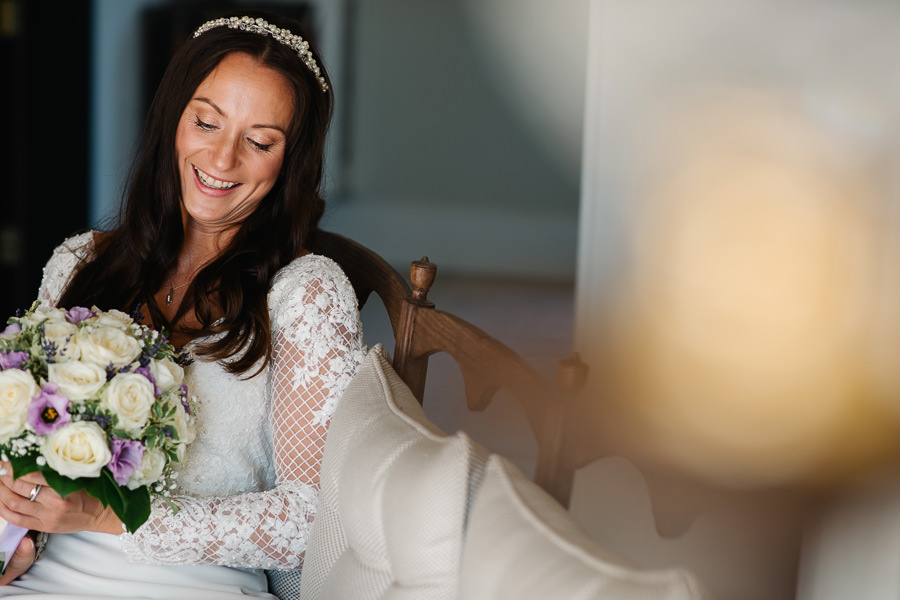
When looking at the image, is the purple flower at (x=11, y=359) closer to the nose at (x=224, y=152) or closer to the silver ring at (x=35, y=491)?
the silver ring at (x=35, y=491)

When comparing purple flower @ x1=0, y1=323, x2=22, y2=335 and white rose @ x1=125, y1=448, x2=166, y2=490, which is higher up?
purple flower @ x1=0, y1=323, x2=22, y2=335

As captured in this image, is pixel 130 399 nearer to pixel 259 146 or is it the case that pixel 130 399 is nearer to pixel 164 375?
pixel 164 375

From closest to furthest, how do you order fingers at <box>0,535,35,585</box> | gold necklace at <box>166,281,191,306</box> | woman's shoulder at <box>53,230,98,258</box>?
1. fingers at <box>0,535,35,585</box>
2. gold necklace at <box>166,281,191,306</box>
3. woman's shoulder at <box>53,230,98,258</box>

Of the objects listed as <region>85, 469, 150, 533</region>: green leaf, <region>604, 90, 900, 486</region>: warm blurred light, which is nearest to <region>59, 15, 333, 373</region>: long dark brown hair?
<region>85, 469, 150, 533</region>: green leaf

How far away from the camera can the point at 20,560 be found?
1.42 m

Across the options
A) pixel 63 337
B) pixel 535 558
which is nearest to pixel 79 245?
pixel 63 337

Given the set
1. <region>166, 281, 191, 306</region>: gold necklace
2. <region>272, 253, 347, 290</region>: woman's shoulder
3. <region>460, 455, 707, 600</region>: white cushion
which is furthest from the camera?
<region>166, 281, 191, 306</region>: gold necklace

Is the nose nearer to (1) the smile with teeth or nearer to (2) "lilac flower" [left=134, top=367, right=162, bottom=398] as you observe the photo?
(1) the smile with teeth

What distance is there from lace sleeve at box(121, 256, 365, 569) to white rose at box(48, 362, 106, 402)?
1.01ft

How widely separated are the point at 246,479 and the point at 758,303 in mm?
1447

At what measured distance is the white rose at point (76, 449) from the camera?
117 centimetres

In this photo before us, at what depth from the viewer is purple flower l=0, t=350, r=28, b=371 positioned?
49.1 inches

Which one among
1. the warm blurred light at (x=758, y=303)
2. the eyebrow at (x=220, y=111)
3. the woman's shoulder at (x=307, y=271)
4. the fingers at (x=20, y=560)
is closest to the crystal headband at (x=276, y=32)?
the eyebrow at (x=220, y=111)

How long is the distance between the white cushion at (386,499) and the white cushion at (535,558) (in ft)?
0.14
